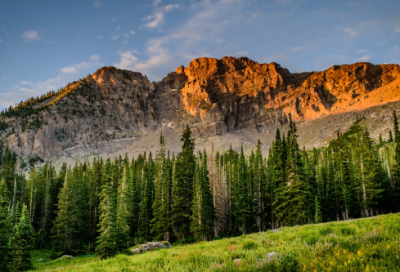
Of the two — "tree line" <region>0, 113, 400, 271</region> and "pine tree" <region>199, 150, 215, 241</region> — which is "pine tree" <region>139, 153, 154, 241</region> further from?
"pine tree" <region>199, 150, 215, 241</region>

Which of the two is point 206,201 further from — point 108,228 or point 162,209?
point 108,228

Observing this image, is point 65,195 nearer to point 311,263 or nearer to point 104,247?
point 104,247

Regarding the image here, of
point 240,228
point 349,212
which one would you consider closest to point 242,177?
point 240,228

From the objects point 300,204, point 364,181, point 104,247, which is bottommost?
point 104,247

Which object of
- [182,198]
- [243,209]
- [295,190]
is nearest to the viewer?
[295,190]

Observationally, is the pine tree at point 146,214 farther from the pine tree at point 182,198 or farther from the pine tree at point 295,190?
the pine tree at point 295,190

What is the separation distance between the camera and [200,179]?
40.2 metres

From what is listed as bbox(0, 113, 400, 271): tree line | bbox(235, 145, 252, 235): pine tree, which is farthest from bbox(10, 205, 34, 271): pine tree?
bbox(235, 145, 252, 235): pine tree

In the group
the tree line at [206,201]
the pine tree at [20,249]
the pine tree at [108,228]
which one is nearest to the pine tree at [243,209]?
the tree line at [206,201]

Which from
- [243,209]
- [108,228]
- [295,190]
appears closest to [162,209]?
[243,209]

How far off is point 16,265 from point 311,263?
128ft

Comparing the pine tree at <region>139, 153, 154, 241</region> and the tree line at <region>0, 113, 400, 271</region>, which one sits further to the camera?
the pine tree at <region>139, 153, 154, 241</region>

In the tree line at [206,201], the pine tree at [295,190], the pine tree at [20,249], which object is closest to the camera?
the pine tree at [20,249]

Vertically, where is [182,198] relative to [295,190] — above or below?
below
